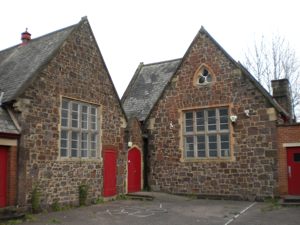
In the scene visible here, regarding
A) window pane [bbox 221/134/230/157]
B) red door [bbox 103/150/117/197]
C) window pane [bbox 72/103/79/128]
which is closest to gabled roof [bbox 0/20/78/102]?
window pane [bbox 72/103/79/128]

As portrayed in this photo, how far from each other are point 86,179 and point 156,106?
6023mm

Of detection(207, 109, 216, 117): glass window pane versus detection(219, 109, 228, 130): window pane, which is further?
detection(207, 109, 216, 117): glass window pane

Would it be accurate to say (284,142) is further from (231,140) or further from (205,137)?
(205,137)

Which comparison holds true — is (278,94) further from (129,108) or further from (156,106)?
(129,108)

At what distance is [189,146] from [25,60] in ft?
28.9

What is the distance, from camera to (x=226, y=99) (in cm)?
1703

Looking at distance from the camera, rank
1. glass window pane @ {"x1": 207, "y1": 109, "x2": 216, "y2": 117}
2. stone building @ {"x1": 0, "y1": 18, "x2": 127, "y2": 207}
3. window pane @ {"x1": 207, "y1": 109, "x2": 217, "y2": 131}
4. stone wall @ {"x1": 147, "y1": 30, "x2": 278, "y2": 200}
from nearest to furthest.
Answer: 1. stone building @ {"x1": 0, "y1": 18, "x2": 127, "y2": 207}
2. stone wall @ {"x1": 147, "y1": 30, "x2": 278, "y2": 200}
3. window pane @ {"x1": 207, "y1": 109, "x2": 217, "y2": 131}
4. glass window pane @ {"x1": 207, "y1": 109, "x2": 216, "y2": 117}

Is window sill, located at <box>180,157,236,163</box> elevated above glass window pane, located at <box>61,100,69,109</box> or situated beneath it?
situated beneath

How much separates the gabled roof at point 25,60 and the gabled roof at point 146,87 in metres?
6.54

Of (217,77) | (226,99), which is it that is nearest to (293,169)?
(226,99)

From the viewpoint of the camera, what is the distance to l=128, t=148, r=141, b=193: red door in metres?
18.0

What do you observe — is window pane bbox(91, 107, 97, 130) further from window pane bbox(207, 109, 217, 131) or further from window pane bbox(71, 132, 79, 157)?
window pane bbox(207, 109, 217, 131)

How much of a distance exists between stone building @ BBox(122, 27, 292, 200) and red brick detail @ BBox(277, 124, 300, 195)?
8.1 inches

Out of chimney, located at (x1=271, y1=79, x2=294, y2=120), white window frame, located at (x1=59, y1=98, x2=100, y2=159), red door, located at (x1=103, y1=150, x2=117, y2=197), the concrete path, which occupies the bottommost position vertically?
the concrete path
